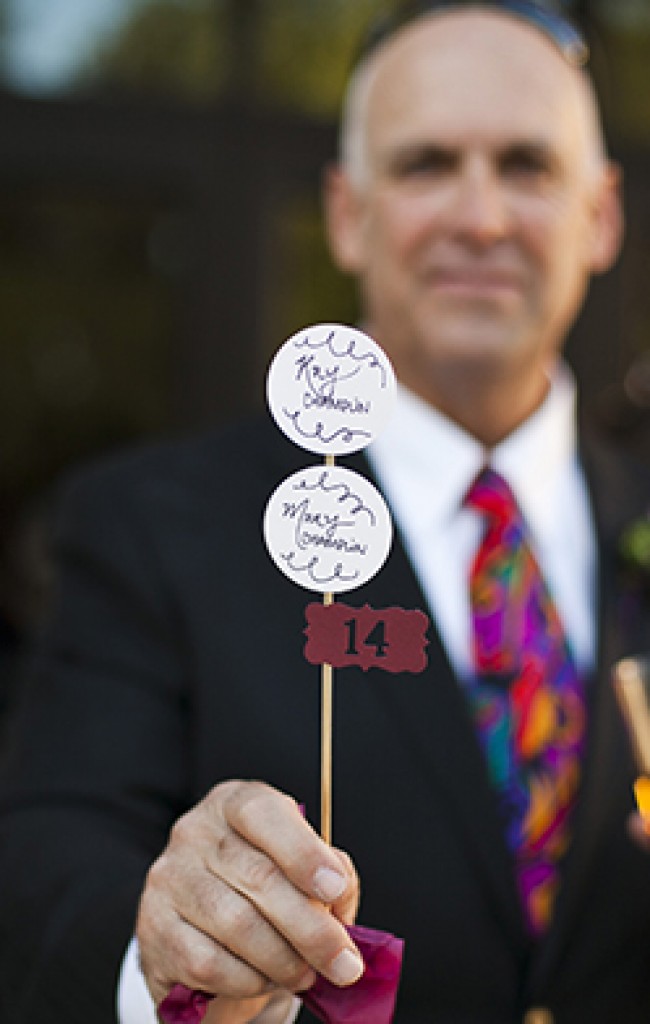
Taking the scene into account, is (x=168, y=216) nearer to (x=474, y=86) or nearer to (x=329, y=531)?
(x=474, y=86)

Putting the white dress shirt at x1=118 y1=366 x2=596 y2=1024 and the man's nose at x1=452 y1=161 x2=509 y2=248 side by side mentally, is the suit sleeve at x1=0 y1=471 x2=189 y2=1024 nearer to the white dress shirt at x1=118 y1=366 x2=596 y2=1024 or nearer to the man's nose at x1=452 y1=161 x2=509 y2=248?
the white dress shirt at x1=118 y1=366 x2=596 y2=1024

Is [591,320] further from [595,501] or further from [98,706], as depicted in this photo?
[98,706]

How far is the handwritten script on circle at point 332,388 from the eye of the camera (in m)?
0.90

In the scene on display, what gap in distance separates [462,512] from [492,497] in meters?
0.04

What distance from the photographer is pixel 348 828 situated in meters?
1.21

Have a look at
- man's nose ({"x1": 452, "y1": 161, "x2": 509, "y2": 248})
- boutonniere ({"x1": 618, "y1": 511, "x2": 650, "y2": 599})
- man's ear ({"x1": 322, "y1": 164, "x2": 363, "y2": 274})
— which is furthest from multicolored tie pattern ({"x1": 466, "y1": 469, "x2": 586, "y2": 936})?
man's ear ({"x1": 322, "y1": 164, "x2": 363, "y2": 274})

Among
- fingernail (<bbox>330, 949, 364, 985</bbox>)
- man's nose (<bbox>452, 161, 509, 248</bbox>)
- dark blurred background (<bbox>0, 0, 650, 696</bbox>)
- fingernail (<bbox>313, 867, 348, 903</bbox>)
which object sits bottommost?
dark blurred background (<bbox>0, 0, 650, 696</bbox>)

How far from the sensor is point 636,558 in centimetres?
140

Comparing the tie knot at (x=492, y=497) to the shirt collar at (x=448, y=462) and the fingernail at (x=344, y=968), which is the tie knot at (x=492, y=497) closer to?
the shirt collar at (x=448, y=462)

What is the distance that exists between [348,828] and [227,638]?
0.72 feet

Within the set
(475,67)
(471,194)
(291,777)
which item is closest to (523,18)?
(475,67)

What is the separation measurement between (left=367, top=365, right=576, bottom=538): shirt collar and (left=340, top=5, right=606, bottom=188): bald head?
29 cm

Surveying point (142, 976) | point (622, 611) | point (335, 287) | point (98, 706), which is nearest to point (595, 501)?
point (622, 611)

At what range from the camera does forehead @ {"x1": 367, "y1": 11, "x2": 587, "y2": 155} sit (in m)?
1.37
